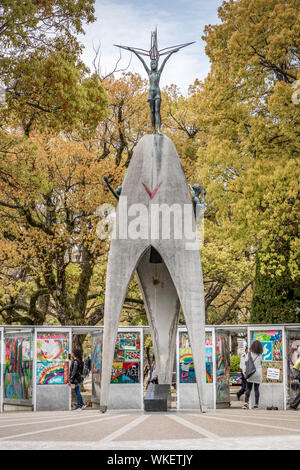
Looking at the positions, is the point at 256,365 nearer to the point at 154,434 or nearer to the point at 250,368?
the point at 250,368

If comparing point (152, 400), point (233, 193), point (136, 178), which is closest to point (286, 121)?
point (233, 193)

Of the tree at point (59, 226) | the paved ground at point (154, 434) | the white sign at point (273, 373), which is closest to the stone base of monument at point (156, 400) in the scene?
the paved ground at point (154, 434)

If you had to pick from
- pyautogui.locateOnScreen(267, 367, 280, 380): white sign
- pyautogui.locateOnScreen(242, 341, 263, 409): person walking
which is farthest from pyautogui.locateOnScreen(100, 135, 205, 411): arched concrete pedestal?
pyautogui.locateOnScreen(267, 367, 280, 380): white sign

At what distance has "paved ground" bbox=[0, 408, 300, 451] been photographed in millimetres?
6905

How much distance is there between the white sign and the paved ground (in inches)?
249

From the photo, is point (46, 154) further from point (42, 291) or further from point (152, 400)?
point (152, 400)

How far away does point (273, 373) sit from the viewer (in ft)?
53.8

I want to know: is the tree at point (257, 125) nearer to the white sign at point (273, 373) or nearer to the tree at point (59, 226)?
the white sign at point (273, 373)

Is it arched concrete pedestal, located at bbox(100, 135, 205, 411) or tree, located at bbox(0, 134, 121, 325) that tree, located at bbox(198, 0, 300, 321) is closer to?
tree, located at bbox(0, 134, 121, 325)

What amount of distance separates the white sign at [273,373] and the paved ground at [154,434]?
6336 mm

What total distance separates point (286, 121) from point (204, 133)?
1111cm

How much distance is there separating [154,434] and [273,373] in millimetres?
9021

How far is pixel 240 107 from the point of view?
1955 centimetres
